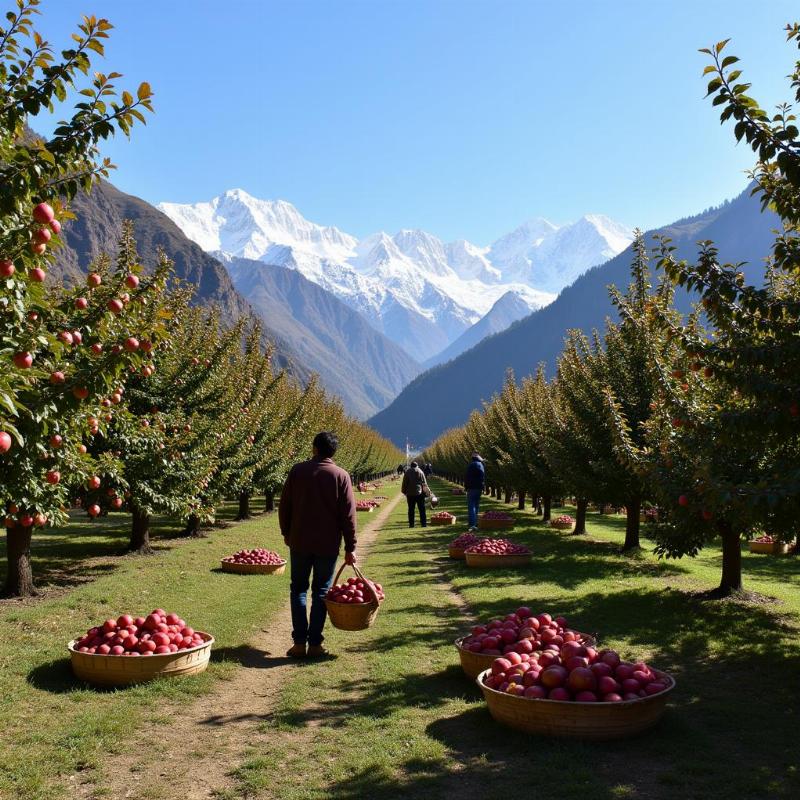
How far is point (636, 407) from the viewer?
17953 millimetres

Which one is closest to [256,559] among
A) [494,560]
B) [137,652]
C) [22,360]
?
[494,560]

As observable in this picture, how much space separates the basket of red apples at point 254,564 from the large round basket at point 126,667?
8.39m

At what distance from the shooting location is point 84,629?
34.6 feet

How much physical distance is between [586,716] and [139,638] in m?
5.50

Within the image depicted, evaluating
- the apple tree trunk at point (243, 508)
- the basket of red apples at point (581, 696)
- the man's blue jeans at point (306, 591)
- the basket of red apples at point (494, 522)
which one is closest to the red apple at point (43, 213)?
the man's blue jeans at point (306, 591)

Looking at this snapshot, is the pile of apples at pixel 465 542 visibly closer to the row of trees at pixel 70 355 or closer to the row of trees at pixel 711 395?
the row of trees at pixel 711 395

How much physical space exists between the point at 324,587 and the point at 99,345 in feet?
15.6

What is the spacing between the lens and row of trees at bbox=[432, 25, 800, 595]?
23.8ft

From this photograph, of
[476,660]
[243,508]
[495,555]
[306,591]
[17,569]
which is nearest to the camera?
[476,660]

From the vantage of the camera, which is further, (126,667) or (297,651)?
(297,651)

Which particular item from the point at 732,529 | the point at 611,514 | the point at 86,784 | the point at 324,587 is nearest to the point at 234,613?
the point at 324,587

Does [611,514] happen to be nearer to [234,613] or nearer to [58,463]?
[234,613]

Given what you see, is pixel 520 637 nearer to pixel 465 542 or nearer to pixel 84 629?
pixel 84 629

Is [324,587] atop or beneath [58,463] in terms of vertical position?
beneath
